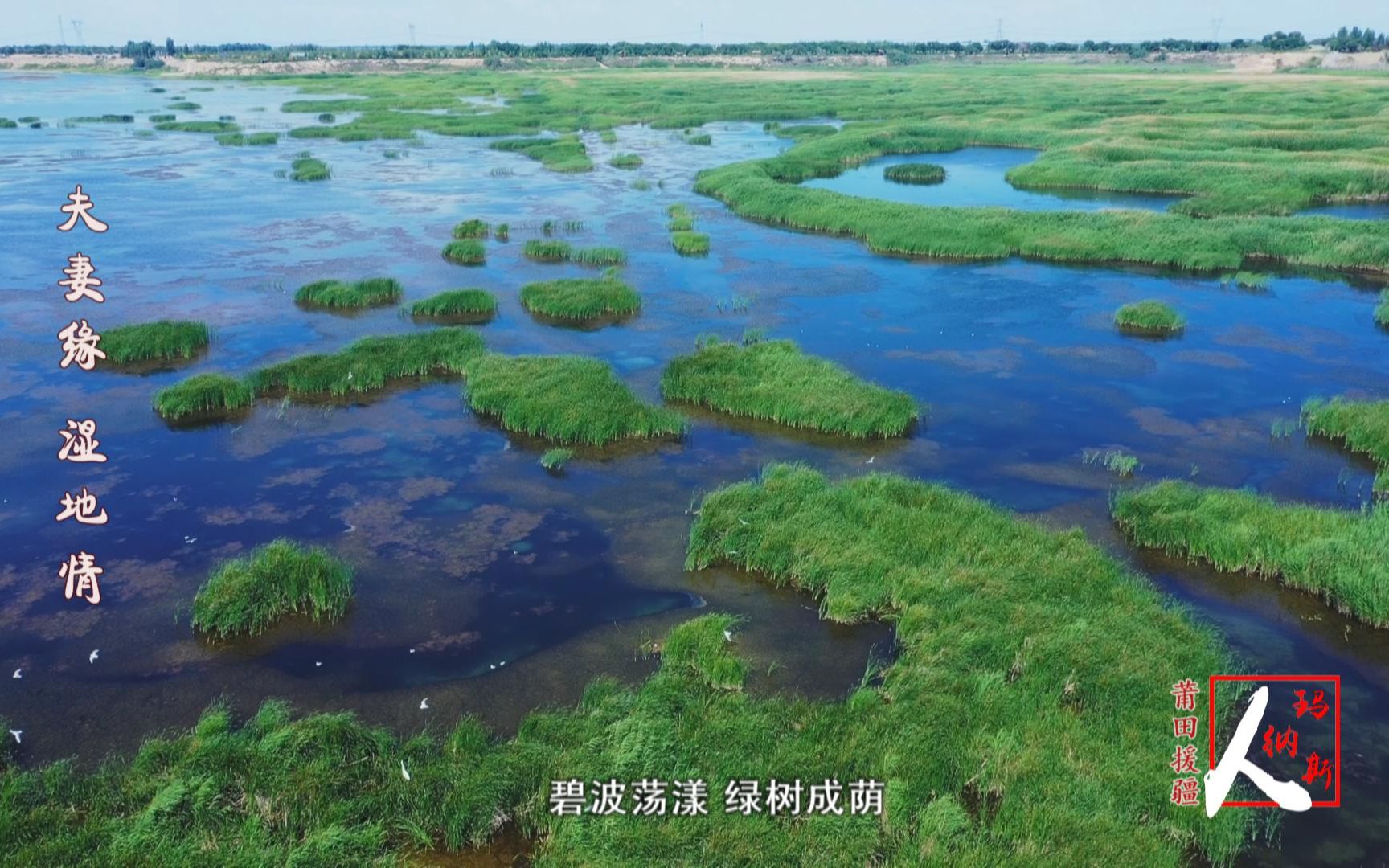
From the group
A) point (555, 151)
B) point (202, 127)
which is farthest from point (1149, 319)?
point (202, 127)

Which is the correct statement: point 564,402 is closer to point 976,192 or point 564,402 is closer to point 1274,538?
point 1274,538

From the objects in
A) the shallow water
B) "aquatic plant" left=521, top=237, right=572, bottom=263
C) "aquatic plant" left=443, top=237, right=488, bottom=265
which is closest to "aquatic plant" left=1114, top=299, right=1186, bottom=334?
the shallow water

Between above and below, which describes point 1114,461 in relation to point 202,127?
below

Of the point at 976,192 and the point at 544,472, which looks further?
the point at 976,192

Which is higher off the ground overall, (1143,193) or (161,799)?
(1143,193)

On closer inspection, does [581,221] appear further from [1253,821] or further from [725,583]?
[1253,821]

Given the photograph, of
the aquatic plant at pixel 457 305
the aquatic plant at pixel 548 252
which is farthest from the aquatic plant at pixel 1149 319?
the aquatic plant at pixel 548 252

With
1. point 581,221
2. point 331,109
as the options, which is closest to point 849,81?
point 331,109
